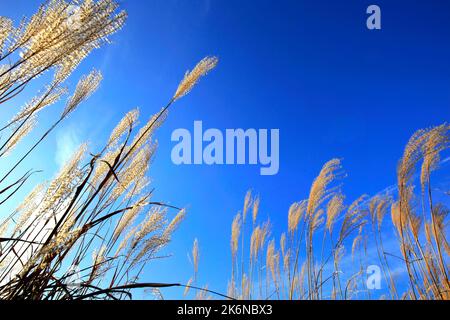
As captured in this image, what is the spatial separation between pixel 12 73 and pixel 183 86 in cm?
62

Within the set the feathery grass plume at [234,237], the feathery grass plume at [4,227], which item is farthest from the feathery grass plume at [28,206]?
the feathery grass plume at [234,237]

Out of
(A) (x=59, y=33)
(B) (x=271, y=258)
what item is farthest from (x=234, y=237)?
(A) (x=59, y=33)

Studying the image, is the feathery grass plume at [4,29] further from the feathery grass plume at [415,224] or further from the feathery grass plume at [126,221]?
the feathery grass plume at [415,224]

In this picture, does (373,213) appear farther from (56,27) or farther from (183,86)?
(56,27)

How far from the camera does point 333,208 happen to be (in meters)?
3.15

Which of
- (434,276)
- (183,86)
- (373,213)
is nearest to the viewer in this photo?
(183,86)

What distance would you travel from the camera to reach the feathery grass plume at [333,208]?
3.12 m

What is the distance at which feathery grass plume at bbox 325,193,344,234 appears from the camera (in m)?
3.12

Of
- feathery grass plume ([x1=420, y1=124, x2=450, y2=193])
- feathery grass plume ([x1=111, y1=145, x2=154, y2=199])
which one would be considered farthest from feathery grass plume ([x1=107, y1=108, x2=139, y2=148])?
feathery grass plume ([x1=420, y1=124, x2=450, y2=193])

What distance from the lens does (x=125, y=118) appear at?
1696 millimetres

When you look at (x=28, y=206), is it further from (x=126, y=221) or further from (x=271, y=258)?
(x=271, y=258)

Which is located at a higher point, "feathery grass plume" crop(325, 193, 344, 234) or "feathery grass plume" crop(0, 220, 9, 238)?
"feathery grass plume" crop(325, 193, 344, 234)

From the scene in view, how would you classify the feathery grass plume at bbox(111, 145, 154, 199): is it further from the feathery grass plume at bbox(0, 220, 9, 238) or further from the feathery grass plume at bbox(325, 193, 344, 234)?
the feathery grass plume at bbox(325, 193, 344, 234)
